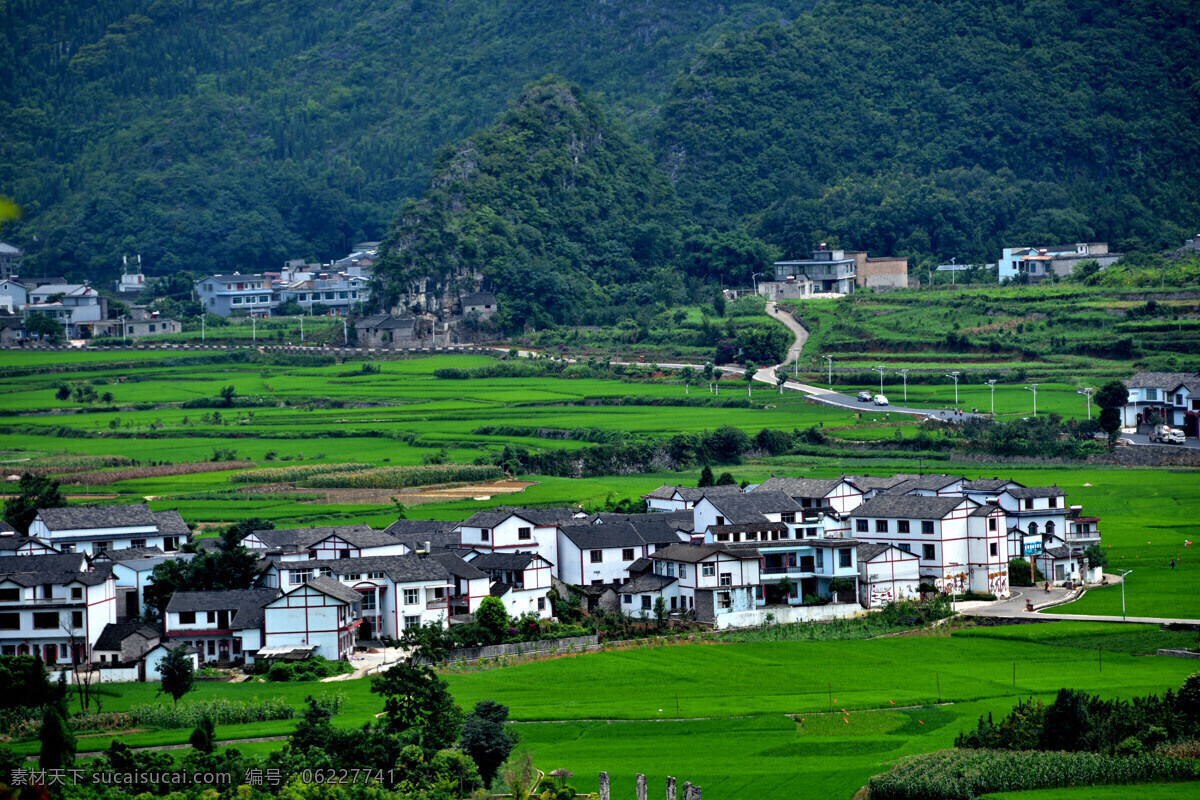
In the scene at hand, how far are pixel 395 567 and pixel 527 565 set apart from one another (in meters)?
3.76

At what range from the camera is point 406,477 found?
6106 cm

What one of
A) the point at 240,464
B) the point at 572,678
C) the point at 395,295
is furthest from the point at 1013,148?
the point at 572,678

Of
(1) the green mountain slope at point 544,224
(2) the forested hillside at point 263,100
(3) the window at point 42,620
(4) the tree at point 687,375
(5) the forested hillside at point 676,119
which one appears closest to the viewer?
(3) the window at point 42,620

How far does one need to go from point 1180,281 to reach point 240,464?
5809 centimetres

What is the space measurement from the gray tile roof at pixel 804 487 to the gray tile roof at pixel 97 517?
18344 millimetres

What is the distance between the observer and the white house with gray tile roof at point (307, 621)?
130 ft

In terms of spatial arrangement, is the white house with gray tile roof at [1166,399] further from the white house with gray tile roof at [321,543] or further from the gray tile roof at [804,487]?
the white house with gray tile roof at [321,543]

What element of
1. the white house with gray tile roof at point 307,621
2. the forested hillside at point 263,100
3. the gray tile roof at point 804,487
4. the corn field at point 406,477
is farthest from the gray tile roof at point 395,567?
the forested hillside at point 263,100

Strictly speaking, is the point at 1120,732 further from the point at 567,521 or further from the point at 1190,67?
the point at 1190,67

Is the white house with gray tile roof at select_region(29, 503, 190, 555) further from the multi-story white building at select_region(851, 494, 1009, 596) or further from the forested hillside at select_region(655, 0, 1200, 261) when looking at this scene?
the forested hillside at select_region(655, 0, 1200, 261)

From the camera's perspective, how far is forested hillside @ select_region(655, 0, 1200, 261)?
12688cm

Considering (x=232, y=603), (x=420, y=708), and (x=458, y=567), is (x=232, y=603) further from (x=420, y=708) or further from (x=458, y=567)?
(x=420, y=708)

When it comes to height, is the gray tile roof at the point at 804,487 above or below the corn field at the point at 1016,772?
above

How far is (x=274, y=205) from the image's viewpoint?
149 m
